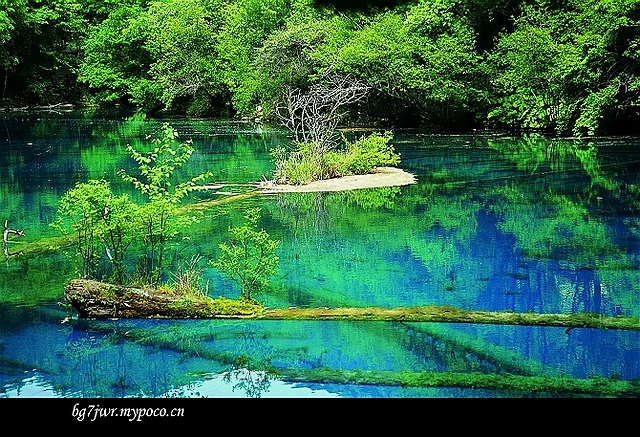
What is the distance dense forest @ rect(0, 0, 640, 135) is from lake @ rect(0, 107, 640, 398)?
304 inches

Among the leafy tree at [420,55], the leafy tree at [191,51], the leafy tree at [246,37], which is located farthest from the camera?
the leafy tree at [191,51]

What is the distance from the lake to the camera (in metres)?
7.18

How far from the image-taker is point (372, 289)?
401 inches

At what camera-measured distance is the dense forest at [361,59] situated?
2875 cm

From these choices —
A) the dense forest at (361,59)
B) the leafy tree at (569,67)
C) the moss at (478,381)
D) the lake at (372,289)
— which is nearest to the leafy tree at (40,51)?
the dense forest at (361,59)

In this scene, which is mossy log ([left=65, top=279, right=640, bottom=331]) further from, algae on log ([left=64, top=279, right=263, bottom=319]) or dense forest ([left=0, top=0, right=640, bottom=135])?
dense forest ([left=0, top=0, right=640, bottom=135])

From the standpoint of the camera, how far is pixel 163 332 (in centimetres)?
834

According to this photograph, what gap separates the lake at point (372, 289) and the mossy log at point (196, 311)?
11 centimetres

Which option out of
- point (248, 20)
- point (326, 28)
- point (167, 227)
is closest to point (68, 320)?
point (167, 227)

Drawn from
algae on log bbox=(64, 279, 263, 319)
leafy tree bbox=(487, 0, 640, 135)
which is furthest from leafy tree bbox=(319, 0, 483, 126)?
algae on log bbox=(64, 279, 263, 319)

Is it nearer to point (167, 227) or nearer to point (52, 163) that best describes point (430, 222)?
point (167, 227)

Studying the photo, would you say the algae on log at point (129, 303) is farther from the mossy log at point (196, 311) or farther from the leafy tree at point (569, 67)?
the leafy tree at point (569, 67)

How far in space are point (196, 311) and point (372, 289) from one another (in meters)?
2.46

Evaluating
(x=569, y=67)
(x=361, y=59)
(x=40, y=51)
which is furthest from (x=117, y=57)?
(x=569, y=67)
